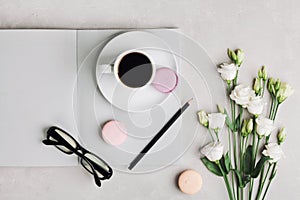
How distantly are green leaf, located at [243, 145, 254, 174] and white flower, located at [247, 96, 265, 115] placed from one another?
→ 113mm

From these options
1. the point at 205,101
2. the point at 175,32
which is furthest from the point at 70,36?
the point at 205,101

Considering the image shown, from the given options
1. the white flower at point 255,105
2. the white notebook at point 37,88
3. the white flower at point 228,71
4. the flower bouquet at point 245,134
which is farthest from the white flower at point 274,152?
the white notebook at point 37,88

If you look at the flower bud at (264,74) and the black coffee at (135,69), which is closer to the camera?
the black coffee at (135,69)

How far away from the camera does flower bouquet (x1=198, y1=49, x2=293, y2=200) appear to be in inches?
57.1

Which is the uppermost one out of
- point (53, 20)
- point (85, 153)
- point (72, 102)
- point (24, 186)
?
point (53, 20)

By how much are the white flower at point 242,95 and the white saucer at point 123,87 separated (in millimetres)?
205

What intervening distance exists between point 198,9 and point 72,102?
0.48 m

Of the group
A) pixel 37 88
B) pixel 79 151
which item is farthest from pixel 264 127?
pixel 37 88

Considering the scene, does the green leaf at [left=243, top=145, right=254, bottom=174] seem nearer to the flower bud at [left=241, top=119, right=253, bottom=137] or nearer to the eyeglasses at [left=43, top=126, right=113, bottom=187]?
the flower bud at [left=241, top=119, right=253, bottom=137]

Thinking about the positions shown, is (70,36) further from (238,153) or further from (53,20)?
(238,153)

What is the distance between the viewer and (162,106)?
146cm

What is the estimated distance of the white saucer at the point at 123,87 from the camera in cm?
144

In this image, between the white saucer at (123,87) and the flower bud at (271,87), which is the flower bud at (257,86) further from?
the white saucer at (123,87)

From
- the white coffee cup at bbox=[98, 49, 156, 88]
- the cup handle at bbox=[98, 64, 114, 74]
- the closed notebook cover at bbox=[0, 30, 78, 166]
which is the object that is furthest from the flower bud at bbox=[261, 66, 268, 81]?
the closed notebook cover at bbox=[0, 30, 78, 166]
